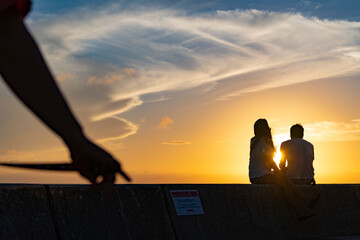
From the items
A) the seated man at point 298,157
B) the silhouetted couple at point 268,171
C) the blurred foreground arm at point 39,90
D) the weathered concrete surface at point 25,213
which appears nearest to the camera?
the blurred foreground arm at point 39,90

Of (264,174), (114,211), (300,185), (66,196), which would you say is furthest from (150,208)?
(300,185)

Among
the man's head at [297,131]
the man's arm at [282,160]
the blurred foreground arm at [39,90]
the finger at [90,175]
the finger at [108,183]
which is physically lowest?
the man's arm at [282,160]

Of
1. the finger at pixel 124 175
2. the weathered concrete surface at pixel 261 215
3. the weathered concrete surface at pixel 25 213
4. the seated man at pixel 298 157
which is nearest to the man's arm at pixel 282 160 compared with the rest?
the seated man at pixel 298 157

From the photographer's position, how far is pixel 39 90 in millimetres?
1418

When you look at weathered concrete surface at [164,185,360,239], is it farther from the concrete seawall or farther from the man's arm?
the man's arm

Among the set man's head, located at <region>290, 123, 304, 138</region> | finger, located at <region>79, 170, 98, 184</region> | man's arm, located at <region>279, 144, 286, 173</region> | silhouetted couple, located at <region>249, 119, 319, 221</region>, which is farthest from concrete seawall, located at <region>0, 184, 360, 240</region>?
finger, located at <region>79, 170, 98, 184</region>

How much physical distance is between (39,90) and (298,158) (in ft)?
32.1

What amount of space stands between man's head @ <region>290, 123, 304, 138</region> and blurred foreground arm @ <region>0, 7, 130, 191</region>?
32.3 ft

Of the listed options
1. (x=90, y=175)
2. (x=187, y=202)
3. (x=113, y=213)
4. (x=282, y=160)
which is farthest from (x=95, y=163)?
(x=282, y=160)

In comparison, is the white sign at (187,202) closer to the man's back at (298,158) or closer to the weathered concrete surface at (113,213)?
the weathered concrete surface at (113,213)

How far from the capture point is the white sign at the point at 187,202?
25.0ft

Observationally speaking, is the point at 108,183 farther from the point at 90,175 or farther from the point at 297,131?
the point at 297,131

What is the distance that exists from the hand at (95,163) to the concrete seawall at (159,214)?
461cm

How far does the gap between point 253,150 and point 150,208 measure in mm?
3212
